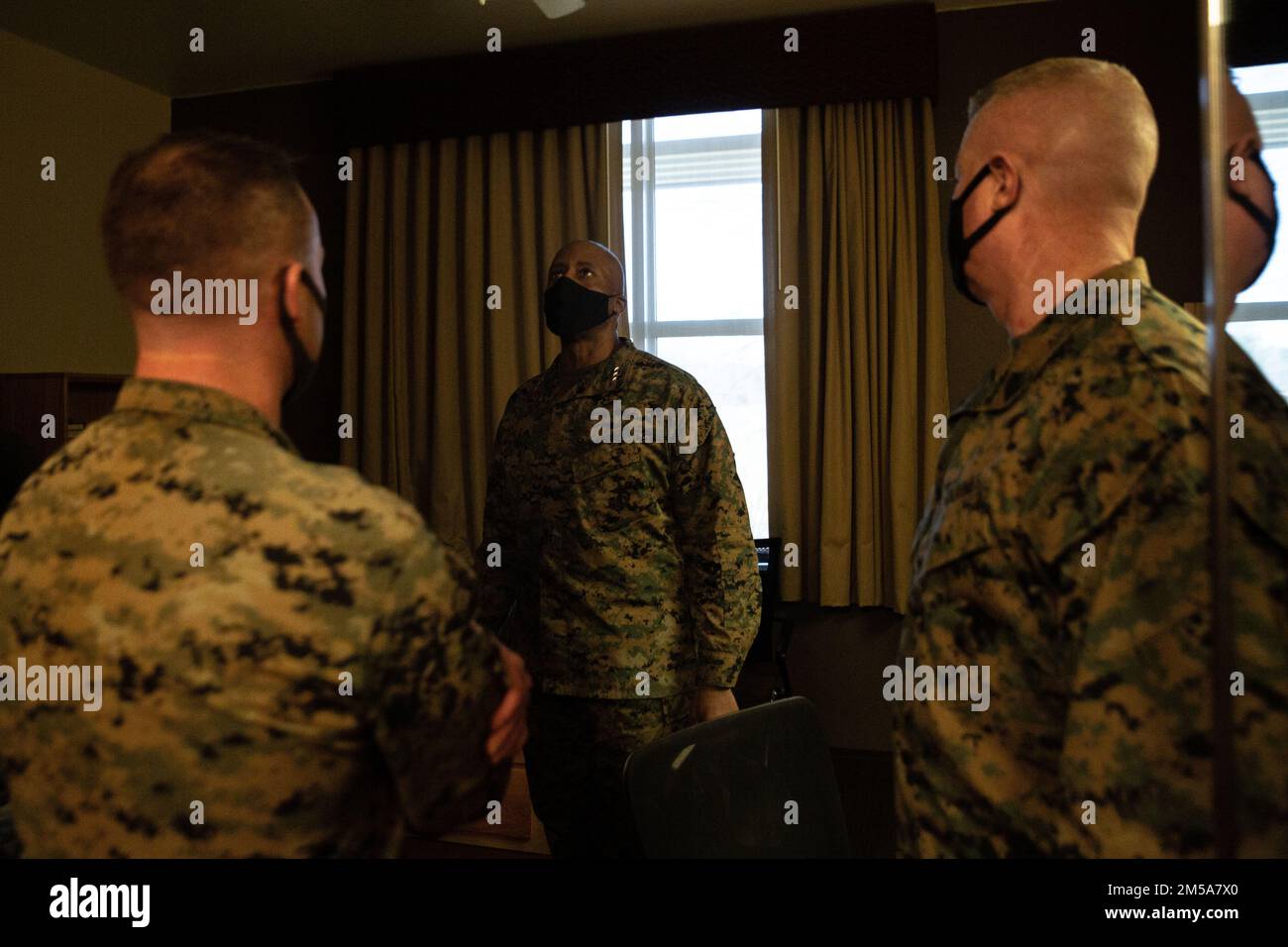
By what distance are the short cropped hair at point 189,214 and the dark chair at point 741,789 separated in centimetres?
71

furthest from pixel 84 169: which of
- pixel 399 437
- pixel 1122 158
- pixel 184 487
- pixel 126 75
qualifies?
pixel 1122 158

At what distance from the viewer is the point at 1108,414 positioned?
865 mm

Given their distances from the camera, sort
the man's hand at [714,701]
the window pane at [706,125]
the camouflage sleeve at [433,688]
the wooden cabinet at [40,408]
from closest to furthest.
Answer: the camouflage sleeve at [433,688], the man's hand at [714,701], the wooden cabinet at [40,408], the window pane at [706,125]

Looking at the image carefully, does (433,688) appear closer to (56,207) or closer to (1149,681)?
(1149,681)

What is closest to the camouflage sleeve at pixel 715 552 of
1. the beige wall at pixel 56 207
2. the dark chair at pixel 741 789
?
the dark chair at pixel 741 789

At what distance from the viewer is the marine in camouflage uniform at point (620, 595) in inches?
77.9

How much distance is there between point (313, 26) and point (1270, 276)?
3.93m

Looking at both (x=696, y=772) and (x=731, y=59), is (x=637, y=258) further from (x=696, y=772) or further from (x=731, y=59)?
(x=696, y=772)

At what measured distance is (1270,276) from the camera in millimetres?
766

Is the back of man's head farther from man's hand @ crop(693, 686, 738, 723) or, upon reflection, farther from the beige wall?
the beige wall

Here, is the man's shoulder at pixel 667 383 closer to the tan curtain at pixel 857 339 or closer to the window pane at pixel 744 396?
the tan curtain at pixel 857 339

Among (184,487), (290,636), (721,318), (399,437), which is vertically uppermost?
(721,318)

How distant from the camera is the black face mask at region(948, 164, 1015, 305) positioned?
42.0 inches
